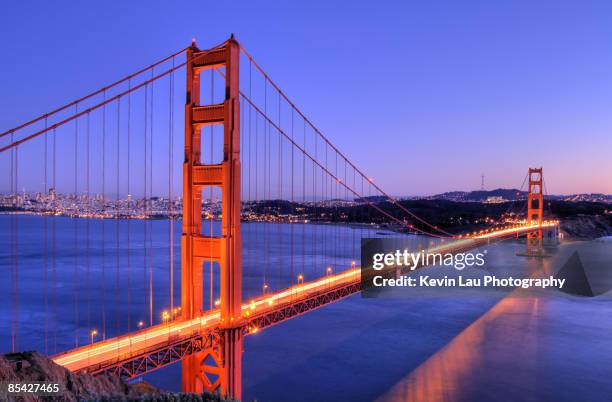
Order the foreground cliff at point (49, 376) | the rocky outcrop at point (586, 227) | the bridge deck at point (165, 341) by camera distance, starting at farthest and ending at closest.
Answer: the rocky outcrop at point (586, 227)
the bridge deck at point (165, 341)
the foreground cliff at point (49, 376)

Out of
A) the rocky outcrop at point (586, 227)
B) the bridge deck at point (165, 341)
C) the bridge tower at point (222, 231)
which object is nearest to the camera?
the bridge deck at point (165, 341)

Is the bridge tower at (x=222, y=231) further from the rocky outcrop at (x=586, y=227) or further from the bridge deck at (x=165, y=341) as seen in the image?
the rocky outcrop at (x=586, y=227)

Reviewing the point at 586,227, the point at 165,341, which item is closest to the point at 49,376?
the point at 165,341

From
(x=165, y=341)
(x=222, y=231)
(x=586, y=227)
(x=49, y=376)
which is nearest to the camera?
(x=49, y=376)

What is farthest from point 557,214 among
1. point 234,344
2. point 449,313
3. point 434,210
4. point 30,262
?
point 234,344

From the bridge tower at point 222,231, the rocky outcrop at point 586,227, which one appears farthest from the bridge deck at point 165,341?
the rocky outcrop at point 586,227

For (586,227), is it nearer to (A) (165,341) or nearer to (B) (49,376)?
(A) (165,341)

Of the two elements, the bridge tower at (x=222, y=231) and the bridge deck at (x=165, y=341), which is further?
the bridge tower at (x=222, y=231)

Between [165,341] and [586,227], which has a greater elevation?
[165,341]

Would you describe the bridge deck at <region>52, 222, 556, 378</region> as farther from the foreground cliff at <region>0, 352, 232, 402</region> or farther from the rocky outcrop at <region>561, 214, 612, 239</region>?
the rocky outcrop at <region>561, 214, 612, 239</region>
